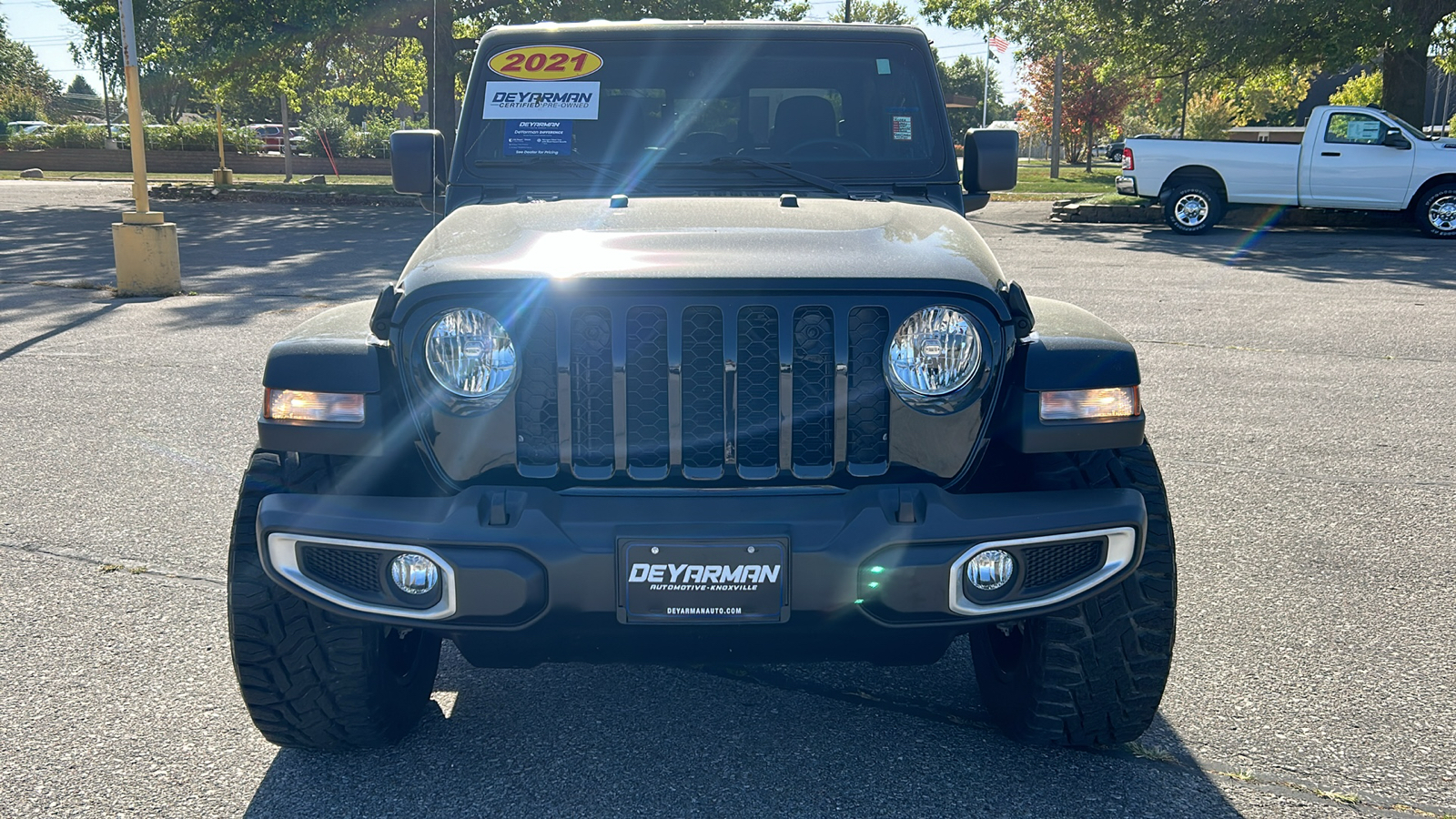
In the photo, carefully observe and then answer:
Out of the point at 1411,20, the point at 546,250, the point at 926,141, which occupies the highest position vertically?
the point at 1411,20

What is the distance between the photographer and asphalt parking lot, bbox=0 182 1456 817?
9.45 feet

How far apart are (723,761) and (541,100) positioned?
2.22m

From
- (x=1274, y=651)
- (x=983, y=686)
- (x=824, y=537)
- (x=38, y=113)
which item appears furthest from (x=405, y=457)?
(x=38, y=113)

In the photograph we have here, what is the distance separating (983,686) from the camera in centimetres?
328

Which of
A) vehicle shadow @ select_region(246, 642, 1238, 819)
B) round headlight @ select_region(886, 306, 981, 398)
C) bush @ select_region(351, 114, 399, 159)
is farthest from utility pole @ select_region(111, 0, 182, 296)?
bush @ select_region(351, 114, 399, 159)

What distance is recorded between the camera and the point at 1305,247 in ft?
54.1

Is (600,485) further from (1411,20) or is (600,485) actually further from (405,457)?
(1411,20)

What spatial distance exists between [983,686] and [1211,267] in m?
12.0

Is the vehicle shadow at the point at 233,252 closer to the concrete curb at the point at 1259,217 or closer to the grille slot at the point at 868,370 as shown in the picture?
the grille slot at the point at 868,370

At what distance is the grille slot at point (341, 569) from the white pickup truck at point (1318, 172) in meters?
17.5

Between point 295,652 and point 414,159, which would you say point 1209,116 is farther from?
point 295,652

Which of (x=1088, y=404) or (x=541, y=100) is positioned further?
(x=541, y=100)

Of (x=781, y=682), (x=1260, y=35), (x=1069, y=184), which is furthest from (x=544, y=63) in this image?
(x=1069, y=184)

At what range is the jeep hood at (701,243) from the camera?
8.80 ft
